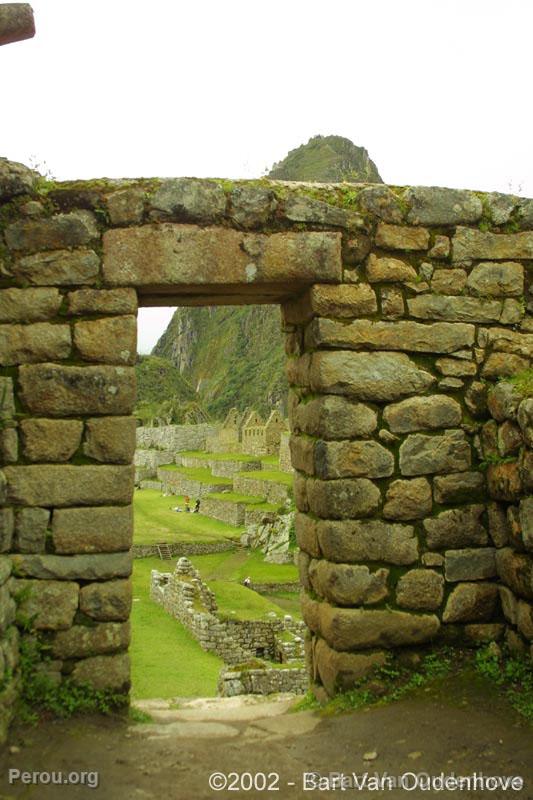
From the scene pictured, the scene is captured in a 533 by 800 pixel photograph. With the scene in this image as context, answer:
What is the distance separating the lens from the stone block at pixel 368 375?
5496 mm

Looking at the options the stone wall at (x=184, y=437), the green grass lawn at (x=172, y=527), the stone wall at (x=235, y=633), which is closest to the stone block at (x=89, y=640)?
the stone wall at (x=235, y=633)

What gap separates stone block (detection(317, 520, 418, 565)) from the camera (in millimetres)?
5402

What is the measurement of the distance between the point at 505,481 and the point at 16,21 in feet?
15.1

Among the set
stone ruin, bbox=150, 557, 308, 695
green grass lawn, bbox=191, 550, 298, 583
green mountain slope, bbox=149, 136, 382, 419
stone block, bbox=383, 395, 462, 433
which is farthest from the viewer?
green mountain slope, bbox=149, 136, 382, 419

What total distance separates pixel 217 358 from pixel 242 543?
359ft

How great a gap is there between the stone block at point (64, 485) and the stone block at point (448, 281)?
282 cm

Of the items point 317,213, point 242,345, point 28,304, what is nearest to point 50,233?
point 28,304

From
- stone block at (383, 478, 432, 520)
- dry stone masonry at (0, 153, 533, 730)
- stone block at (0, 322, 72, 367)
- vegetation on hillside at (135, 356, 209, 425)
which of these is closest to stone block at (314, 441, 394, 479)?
dry stone masonry at (0, 153, 533, 730)

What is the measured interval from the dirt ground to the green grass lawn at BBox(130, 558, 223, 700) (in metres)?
5.81

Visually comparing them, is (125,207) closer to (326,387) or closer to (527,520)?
(326,387)

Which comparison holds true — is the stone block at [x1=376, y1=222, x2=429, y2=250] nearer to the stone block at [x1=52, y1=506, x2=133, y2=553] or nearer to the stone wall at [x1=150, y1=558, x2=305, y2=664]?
the stone block at [x1=52, y1=506, x2=133, y2=553]

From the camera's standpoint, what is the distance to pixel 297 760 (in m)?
4.48

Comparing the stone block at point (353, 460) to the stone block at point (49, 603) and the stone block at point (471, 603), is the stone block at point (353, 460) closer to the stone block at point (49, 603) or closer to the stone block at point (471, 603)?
the stone block at point (471, 603)

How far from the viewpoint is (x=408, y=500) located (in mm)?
5520
